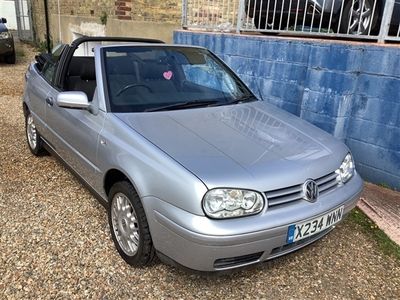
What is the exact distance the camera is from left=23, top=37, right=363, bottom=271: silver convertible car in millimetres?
2195

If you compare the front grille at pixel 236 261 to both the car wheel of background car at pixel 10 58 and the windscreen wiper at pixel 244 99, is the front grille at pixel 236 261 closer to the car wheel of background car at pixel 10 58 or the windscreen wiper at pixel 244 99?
the windscreen wiper at pixel 244 99

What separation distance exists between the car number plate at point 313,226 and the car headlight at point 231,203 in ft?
0.89

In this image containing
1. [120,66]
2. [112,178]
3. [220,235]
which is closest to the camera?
[220,235]

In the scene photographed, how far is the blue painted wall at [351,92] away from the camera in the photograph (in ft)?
13.3

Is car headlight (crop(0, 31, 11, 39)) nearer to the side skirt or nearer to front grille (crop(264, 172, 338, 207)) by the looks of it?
the side skirt

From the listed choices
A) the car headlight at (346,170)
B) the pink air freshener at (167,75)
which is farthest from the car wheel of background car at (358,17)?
the pink air freshener at (167,75)

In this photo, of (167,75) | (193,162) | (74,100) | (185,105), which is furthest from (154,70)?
(193,162)

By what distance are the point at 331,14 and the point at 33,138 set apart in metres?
3.83

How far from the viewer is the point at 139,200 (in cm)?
250

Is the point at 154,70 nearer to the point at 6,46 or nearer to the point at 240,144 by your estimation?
the point at 240,144

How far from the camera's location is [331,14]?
4.84 meters

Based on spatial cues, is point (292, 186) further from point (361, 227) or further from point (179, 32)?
point (179, 32)

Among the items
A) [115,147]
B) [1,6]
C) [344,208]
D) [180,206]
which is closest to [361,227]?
[344,208]

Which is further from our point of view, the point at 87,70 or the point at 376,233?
the point at 87,70
